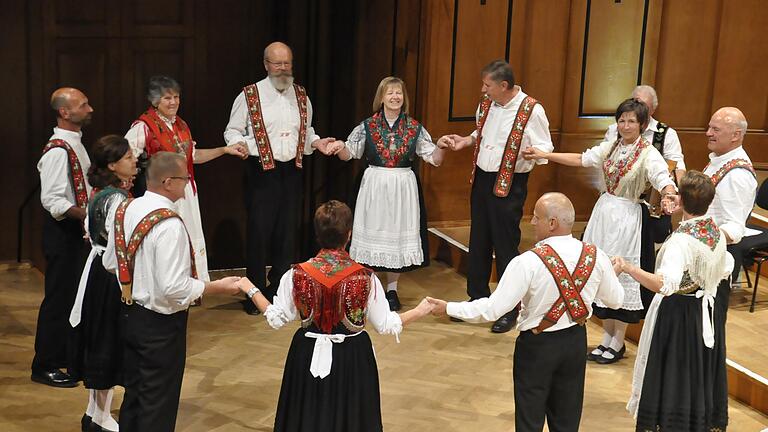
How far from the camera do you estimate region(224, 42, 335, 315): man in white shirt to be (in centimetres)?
627

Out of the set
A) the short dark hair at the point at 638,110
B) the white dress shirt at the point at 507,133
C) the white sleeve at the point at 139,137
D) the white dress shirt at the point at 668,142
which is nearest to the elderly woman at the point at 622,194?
the short dark hair at the point at 638,110

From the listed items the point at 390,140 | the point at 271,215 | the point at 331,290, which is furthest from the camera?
the point at 271,215

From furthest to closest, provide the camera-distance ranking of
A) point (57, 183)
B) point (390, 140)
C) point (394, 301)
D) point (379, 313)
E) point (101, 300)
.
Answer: point (394, 301)
point (390, 140)
point (57, 183)
point (101, 300)
point (379, 313)

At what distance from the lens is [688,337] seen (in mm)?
4434

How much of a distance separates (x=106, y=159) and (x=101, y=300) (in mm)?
677

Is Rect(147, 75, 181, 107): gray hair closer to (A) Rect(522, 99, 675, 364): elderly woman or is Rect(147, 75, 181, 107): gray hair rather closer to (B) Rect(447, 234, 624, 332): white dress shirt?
(A) Rect(522, 99, 675, 364): elderly woman

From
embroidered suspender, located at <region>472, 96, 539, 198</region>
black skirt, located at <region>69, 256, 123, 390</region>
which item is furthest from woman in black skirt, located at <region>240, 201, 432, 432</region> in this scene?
embroidered suspender, located at <region>472, 96, 539, 198</region>

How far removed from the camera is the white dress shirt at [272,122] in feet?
20.6

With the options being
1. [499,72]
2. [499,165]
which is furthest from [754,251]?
[499,72]

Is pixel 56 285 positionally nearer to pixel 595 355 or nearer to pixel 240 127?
pixel 240 127

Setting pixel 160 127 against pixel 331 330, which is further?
pixel 160 127

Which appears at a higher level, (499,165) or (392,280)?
(499,165)

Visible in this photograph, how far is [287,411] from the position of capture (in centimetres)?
398

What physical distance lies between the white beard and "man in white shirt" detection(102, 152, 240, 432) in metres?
2.32
